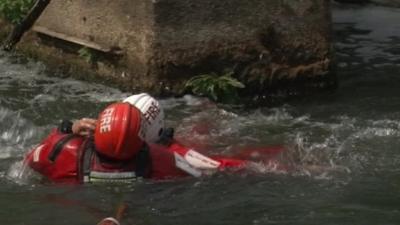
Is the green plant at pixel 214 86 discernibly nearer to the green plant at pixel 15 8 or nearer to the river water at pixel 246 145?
the river water at pixel 246 145

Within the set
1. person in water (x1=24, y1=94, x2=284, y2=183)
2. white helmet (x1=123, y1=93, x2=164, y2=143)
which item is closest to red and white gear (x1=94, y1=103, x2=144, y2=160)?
person in water (x1=24, y1=94, x2=284, y2=183)

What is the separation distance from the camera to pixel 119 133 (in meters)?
5.75

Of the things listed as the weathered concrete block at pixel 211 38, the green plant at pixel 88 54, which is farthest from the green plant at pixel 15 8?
the green plant at pixel 88 54

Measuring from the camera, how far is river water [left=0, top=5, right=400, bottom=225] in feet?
19.1

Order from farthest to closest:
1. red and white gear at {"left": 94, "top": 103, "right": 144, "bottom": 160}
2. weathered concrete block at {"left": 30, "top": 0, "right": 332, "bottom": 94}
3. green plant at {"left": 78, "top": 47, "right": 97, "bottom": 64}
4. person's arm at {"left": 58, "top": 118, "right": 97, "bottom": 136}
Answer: green plant at {"left": 78, "top": 47, "right": 97, "bottom": 64} → weathered concrete block at {"left": 30, "top": 0, "right": 332, "bottom": 94} → person's arm at {"left": 58, "top": 118, "right": 97, "bottom": 136} → red and white gear at {"left": 94, "top": 103, "right": 144, "bottom": 160}

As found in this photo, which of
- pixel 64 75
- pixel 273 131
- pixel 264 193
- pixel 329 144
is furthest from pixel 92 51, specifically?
pixel 264 193

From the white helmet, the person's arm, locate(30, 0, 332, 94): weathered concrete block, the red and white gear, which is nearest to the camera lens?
the red and white gear

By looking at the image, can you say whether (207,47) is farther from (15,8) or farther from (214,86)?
(15,8)

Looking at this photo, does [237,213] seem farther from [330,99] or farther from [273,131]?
[330,99]

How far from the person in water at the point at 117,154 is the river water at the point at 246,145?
108 mm

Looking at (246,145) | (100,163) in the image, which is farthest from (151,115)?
(246,145)

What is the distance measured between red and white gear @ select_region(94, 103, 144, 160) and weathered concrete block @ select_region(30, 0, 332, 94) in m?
3.14

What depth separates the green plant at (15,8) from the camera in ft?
36.8

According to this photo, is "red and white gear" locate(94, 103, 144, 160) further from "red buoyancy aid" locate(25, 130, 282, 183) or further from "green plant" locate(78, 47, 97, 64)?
"green plant" locate(78, 47, 97, 64)
